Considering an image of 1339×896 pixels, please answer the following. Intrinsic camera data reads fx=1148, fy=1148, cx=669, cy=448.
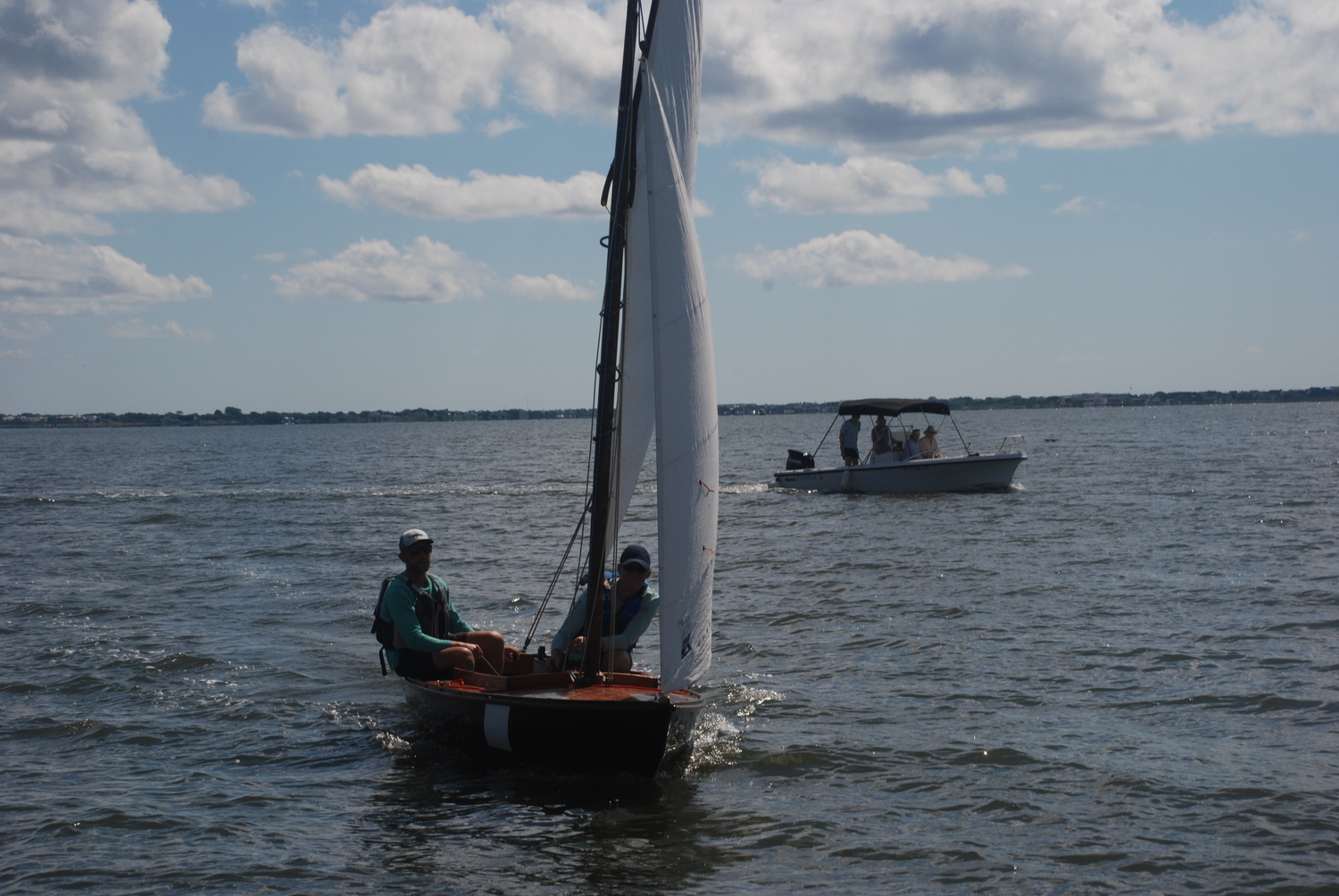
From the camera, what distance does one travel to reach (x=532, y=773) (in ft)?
30.9

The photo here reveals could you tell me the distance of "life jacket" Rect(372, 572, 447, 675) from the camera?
1032 centimetres

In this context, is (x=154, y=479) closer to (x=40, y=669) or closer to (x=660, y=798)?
(x=40, y=669)

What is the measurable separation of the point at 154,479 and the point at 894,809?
176 feet

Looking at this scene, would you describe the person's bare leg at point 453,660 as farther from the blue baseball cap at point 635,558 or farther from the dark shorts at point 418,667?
the blue baseball cap at point 635,558

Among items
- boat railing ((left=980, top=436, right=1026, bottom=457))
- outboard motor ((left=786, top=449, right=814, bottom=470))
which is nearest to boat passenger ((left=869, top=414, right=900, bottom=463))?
boat railing ((left=980, top=436, right=1026, bottom=457))

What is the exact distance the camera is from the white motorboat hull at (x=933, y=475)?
33062 mm

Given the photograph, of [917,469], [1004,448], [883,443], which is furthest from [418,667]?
[1004,448]

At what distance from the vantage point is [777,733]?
35.3 feet

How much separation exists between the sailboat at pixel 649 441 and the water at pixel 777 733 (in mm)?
520

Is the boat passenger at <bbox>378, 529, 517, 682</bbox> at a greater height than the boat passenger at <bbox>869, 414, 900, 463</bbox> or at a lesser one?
lesser

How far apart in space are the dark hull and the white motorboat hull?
2476 cm

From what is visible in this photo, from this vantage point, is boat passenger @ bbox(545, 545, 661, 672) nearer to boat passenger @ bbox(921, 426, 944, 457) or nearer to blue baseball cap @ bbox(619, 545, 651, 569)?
blue baseball cap @ bbox(619, 545, 651, 569)

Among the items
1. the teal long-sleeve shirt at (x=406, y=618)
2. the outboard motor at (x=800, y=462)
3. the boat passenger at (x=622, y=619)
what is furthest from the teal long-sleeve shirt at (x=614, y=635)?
the outboard motor at (x=800, y=462)

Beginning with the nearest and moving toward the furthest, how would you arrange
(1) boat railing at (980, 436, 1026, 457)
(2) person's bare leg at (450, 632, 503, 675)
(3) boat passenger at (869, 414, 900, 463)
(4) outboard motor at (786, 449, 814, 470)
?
(2) person's bare leg at (450, 632, 503, 675) < (1) boat railing at (980, 436, 1026, 457) < (3) boat passenger at (869, 414, 900, 463) < (4) outboard motor at (786, 449, 814, 470)
